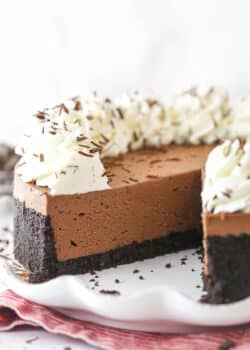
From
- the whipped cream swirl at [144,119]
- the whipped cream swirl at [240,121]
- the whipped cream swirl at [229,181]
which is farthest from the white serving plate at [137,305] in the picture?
the whipped cream swirl at [240,121]

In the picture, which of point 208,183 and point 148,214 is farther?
point 148,214

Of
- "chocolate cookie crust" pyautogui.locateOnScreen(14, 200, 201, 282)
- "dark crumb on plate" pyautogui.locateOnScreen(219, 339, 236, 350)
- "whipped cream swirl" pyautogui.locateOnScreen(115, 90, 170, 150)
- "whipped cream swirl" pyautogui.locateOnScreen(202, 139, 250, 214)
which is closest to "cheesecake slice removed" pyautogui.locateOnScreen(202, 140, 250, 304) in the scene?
"whipped cream swirl" pyautogui.locateOnScreen(202, 139, 250, 214)

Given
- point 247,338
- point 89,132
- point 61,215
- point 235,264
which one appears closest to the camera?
point 247,338

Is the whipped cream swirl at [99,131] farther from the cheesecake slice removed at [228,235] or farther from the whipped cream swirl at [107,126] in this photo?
the cheesecake slice removed at [228,235]

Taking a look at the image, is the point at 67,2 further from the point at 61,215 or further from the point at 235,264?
the point at 235,264

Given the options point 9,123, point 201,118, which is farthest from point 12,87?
point 201,118
